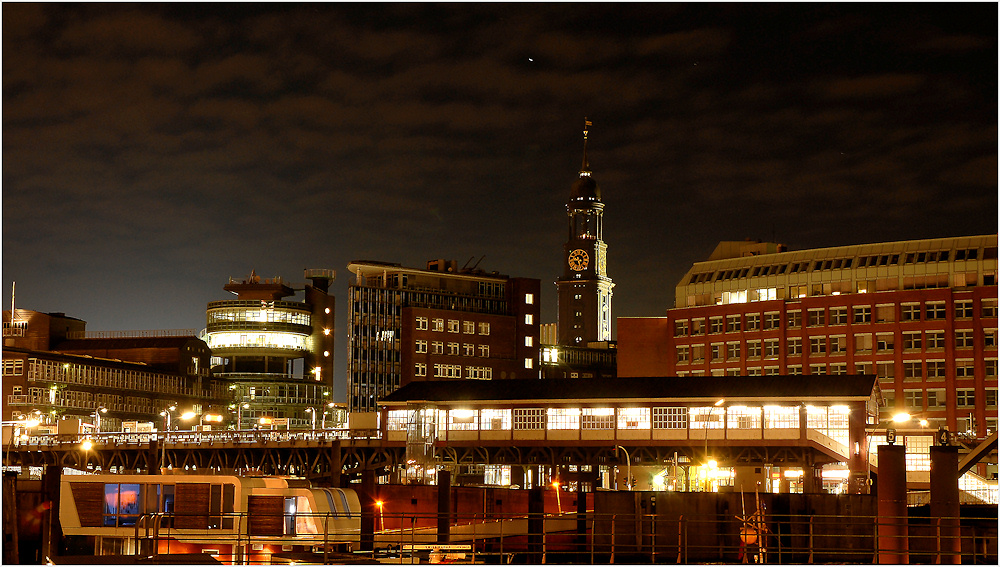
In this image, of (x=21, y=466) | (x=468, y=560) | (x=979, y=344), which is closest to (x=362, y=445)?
(x=21, y=466)

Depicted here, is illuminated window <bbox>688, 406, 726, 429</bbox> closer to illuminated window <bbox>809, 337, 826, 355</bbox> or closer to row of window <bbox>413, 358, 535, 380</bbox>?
illuminated window <bbox>809, 337, 826, 355</bbox>

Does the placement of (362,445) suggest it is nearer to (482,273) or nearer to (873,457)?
(873,457)

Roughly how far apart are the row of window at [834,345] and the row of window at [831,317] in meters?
1.42

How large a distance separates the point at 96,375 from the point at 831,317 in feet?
278

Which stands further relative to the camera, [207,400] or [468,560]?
[207,400]

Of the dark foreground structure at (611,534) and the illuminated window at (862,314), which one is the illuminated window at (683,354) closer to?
the illuminated window at (862,314)

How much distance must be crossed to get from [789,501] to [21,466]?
264ft

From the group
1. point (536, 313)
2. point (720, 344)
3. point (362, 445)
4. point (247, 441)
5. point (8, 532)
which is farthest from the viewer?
point (536, 313)

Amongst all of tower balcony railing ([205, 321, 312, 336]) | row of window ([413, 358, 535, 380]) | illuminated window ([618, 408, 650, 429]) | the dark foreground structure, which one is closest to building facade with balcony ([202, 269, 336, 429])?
tower balcony railing ([205, 321, 312, 336])

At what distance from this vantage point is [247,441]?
104m

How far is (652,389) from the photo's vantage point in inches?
3575

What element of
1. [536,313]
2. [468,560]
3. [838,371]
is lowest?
[468,560]

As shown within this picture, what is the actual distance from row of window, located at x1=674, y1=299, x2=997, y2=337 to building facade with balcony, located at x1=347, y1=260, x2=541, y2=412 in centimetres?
4289

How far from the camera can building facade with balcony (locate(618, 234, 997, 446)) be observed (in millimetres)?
118625
